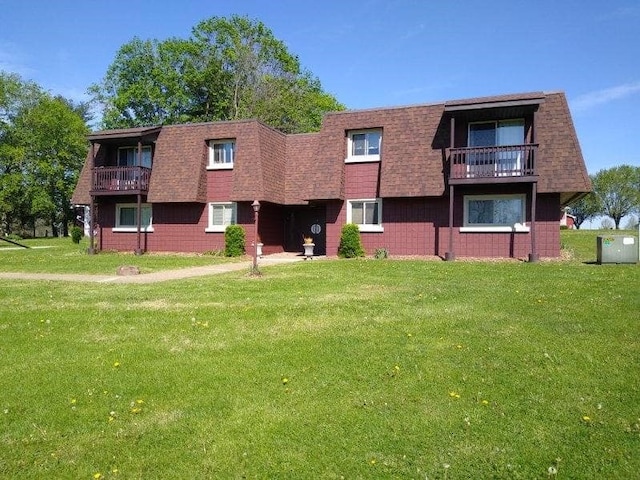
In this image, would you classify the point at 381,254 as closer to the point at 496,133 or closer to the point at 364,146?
the point at 364,146

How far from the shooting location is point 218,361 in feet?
20.6

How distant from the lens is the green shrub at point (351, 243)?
68.3 ft

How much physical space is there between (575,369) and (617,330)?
204cm

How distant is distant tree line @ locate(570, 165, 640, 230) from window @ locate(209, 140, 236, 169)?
3176 inches

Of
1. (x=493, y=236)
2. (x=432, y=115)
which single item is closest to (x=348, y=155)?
(x=432, y=115)

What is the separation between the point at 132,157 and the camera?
26516 mm

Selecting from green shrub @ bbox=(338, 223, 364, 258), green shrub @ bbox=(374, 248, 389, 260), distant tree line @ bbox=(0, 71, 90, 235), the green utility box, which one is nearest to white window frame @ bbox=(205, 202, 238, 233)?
green shrub @ bbox=(338, 223, 364, 258)

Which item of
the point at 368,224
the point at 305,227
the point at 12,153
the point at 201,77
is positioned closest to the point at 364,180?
the point at 368,224

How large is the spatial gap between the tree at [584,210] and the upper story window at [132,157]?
83089 mm

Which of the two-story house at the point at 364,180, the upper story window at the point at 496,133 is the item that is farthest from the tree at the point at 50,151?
the upper story window at the point at 496,133

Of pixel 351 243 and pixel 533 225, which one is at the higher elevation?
pixel 533 225

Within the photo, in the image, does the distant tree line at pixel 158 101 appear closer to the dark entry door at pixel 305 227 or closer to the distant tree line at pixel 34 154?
the distant tree line at pixel 34 154

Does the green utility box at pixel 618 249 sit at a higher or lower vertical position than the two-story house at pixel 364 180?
lower

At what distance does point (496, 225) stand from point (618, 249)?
470 centimetres
